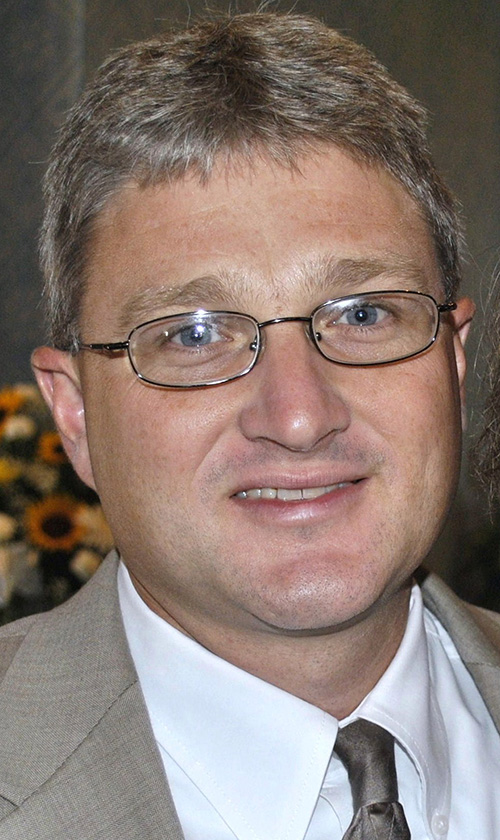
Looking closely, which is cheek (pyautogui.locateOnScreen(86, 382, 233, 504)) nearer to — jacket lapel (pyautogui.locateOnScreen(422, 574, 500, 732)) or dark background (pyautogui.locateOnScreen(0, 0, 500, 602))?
jacket lapel (pyautogui.locateOnScreen(422, 574, 500, 732))

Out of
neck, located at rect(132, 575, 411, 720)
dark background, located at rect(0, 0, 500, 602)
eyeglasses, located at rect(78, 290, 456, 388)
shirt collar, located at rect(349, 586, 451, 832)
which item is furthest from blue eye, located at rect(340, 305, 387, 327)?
dark background, located at rect(0, 0, 500, 602)

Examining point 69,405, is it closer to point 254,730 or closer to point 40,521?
point 254,730

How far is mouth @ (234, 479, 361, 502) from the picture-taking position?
1.76 metres

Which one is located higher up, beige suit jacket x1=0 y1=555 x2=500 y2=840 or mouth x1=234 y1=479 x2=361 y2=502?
mouth x1=234 y1=479 x2=361 y2=502

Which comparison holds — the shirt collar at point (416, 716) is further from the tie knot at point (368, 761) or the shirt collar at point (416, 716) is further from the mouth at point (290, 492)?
the mouth at point (290, 492)

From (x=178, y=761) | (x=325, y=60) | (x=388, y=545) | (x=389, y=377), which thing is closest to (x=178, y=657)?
(x=178, y=761)

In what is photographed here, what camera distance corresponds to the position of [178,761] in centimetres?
186

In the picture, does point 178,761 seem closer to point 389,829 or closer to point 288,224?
point 389,829

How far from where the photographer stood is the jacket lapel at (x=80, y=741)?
1688mm

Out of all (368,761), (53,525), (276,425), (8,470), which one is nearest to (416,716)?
(368,761)

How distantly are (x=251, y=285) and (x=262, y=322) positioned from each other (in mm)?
59

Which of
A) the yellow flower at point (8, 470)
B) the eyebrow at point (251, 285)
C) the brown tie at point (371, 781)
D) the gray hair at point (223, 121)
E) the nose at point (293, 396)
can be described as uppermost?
the gray hair at point (223, 121)

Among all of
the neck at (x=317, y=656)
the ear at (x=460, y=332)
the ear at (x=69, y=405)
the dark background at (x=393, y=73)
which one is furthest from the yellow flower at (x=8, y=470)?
the ear at (x=460, y=332)

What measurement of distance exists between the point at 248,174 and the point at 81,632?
0.81m
